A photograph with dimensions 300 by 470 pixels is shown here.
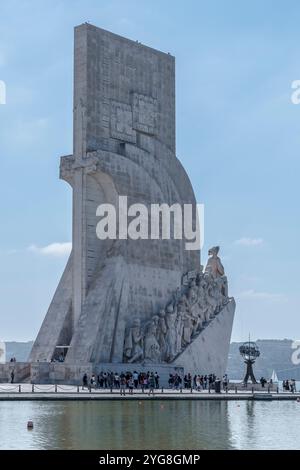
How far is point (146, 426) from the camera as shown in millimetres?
16859

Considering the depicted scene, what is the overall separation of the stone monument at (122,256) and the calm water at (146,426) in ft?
25.2

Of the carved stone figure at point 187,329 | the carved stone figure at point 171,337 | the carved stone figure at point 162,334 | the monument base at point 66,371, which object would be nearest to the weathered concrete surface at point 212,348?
the carved stone figure at point 187,329

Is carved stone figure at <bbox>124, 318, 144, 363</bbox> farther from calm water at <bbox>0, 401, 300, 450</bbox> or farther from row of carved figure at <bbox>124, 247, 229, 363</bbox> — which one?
calm water at <bbox>0, 401, 300, 450</bbox>

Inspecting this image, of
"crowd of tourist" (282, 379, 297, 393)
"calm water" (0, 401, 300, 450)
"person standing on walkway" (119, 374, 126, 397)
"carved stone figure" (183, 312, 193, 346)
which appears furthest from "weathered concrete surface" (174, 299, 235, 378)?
"calm water" (0, 401, 300, 450)

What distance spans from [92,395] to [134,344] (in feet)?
23.3

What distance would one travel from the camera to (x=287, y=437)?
15875 mm

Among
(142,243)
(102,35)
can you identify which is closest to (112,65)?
(102,35)

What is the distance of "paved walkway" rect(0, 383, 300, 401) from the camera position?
23758 mm

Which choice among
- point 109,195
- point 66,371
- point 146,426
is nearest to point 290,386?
point 66,371

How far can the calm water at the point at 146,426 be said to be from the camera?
1420 cm

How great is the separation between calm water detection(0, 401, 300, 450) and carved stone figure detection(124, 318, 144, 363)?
302 inches

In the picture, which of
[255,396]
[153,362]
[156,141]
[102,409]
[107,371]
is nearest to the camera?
[102,409]
